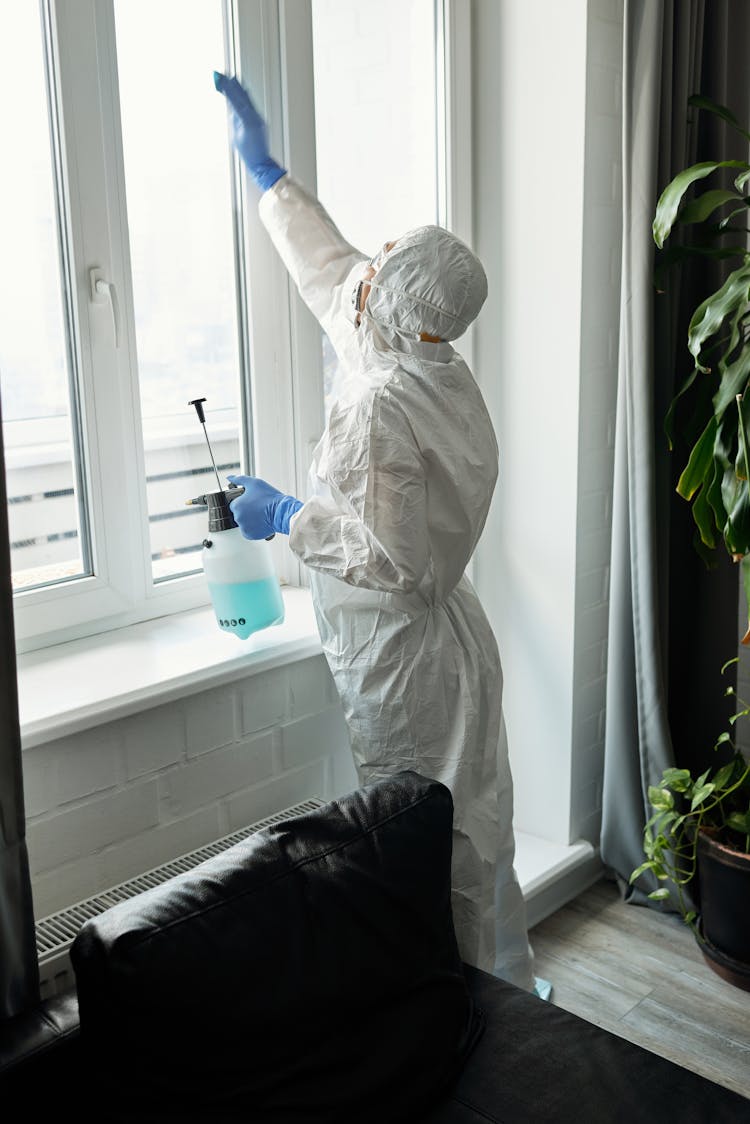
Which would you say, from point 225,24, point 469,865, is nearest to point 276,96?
point 225,24

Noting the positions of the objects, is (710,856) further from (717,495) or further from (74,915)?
(74,915)

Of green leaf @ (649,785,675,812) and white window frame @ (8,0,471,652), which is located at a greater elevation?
white window frame @ (8,0,471,652)

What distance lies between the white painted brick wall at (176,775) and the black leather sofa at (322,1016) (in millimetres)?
333

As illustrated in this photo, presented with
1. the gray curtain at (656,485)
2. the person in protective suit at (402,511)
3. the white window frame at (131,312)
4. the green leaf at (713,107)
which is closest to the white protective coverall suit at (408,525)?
the person in protective suit at (402,511)

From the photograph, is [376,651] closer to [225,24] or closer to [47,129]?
[47,129]

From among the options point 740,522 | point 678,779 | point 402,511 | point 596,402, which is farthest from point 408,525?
point 678,779

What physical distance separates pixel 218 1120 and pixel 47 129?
4.92ft

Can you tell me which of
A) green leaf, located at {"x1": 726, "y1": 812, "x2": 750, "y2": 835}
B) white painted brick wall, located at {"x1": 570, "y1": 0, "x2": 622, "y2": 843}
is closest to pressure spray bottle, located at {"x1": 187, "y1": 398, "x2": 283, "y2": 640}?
white painted brick wall, located at {"x1": 570, "y1": 0, "x2": 622, "y2": 843}

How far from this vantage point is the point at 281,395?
2139mm

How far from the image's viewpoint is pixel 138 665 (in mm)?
1741

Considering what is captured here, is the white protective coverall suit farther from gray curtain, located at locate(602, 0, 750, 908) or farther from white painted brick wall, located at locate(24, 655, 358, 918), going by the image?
gray curtain, located at locate(602, 0, 750, 908)

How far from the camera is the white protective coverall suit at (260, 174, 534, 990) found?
1.62 meters

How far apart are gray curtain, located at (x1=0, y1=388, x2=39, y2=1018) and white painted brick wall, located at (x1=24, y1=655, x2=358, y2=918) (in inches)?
8.6

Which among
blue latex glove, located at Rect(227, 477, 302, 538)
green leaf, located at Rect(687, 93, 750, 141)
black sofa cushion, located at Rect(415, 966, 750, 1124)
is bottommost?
black sofa cushion, located at Rect(415, 966, 750, 1124)
